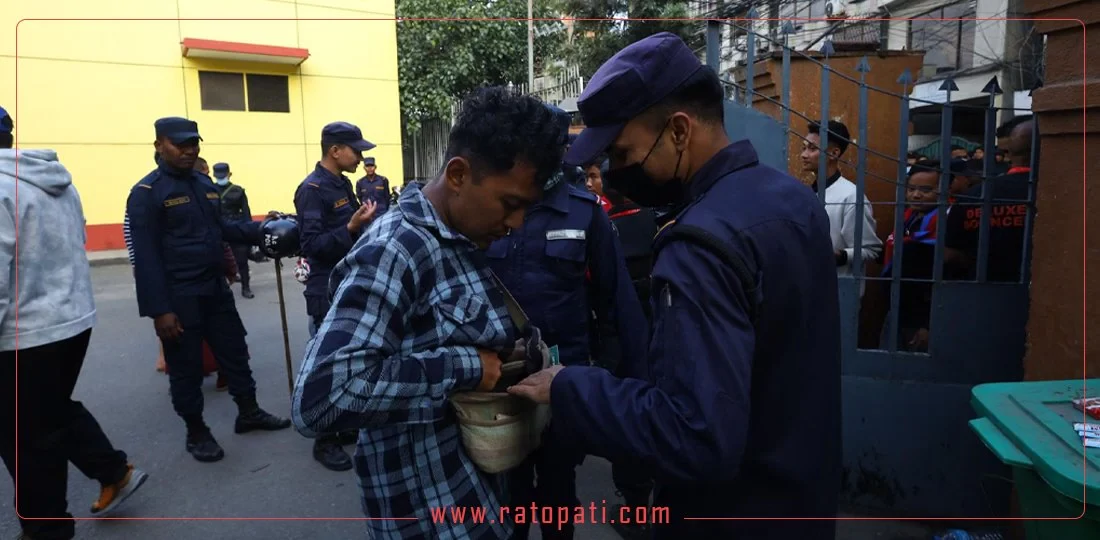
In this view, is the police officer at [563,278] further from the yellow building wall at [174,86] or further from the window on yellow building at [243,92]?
the window on yellow building at [243,92]

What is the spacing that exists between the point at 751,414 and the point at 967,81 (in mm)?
12987

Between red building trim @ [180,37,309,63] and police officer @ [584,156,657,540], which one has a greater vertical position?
red building trim @ [180,37,309,63]

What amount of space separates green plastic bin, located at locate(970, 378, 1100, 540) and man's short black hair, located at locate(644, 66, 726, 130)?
3.72ft

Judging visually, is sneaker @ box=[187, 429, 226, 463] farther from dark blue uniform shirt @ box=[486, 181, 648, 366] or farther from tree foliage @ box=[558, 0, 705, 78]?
tree foliage @ box=[558, 0, 705, 78]

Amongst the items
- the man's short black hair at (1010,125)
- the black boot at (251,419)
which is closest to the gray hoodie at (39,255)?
the black boot at (251,419)

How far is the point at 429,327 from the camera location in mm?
1464

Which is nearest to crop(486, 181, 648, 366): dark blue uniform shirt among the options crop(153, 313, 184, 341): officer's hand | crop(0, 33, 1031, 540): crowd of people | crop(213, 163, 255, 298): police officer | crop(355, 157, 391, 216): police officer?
crop(0, 33, 1031, 540): crowd of people

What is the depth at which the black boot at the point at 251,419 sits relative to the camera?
4.14 m

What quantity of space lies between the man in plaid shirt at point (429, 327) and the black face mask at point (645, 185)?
0.68 feet

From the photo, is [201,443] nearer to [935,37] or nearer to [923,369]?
[923,369]

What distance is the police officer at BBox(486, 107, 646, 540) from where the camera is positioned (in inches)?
100

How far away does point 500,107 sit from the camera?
1499mm

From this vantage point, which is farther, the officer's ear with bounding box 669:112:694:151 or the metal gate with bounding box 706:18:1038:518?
the metal gate with bounding box 706:18:1038:518

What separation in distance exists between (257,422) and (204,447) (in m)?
0.40
